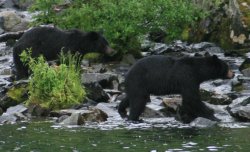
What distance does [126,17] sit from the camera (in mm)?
25062

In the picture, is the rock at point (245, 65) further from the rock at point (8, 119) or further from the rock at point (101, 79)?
the rock at point (8, 119)

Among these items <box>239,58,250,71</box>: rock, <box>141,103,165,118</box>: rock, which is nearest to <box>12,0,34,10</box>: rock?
<box>239,58,250,71</box>: rock

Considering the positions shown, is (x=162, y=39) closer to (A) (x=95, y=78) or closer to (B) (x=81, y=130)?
(A) (x=95, y=78)

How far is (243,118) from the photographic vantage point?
627 inches

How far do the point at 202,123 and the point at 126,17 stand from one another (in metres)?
10.1

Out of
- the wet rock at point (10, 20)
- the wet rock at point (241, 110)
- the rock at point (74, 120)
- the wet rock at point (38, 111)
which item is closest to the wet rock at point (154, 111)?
the wet rock at point (241, 110)

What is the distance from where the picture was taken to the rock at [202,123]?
15.4 metres

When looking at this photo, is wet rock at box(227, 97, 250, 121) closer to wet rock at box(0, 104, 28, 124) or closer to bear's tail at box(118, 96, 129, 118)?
bear's tail at box(118, 96, 129, 118)

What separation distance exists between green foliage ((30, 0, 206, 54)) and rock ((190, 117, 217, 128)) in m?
9.36

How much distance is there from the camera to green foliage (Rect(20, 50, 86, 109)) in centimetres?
1795

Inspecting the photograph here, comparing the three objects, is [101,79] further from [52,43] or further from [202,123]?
[202,123]

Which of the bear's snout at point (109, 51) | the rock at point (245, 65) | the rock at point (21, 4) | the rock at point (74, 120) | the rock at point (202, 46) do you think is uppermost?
the rock at point (21, 4)

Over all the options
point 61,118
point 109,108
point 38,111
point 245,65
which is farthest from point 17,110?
point 245,65

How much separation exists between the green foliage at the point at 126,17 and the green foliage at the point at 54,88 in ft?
21.6
